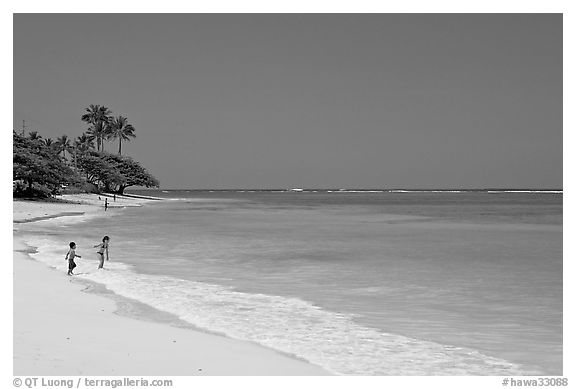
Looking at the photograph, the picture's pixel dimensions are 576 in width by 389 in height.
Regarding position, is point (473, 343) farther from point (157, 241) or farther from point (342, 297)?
point (157, 241)

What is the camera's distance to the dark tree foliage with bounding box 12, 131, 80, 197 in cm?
6525

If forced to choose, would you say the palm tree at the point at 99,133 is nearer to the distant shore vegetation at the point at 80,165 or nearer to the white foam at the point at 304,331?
the distant shore vegetation at the point at 80,165

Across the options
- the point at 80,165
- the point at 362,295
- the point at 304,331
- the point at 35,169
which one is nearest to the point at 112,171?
the point at 80,165

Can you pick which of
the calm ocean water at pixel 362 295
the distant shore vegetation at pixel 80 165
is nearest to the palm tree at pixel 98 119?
the distant shore vegetation at pixel 80 165

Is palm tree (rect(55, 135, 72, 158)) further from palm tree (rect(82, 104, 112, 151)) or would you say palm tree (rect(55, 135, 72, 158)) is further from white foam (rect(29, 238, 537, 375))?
white foam (rect(29, 238, 537, 375))

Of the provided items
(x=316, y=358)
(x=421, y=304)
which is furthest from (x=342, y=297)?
(x=316, y=358)

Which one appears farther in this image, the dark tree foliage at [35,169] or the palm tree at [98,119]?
the palm tree at [98,119]

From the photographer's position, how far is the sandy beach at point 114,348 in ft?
26.2

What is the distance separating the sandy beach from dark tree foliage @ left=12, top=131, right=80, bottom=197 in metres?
57.3

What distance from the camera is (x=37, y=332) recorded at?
9570 millimetres

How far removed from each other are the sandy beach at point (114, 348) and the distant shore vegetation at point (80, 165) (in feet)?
190

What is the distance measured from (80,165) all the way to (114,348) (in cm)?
9768

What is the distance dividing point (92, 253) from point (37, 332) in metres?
13.6

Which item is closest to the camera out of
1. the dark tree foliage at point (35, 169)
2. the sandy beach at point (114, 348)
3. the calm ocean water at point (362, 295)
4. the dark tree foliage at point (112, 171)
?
the sandy beach at point (114, 348)
